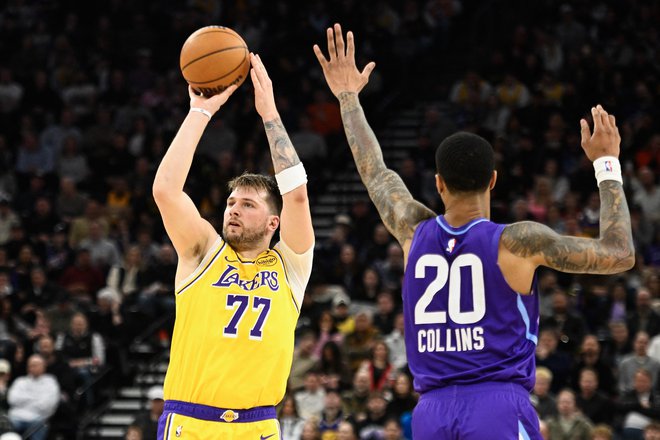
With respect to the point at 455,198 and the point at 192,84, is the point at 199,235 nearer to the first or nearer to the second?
the point at 192,84

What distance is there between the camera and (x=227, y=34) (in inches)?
268

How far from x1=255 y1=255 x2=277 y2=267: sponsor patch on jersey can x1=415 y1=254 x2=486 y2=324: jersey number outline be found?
134cm

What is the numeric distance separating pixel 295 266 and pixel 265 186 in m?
0.49

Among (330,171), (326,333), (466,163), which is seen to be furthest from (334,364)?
(466,163)

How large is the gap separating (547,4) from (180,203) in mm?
17618

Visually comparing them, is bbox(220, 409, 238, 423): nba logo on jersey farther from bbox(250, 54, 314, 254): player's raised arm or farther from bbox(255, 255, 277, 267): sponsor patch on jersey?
bbox(250, 54, 314, 254): player's raised arm

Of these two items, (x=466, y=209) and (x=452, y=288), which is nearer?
(x=452, y=288)

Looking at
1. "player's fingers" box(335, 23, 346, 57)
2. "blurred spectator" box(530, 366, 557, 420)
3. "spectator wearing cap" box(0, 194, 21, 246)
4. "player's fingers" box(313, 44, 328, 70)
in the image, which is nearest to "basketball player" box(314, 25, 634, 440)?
"player's fingers" box(313, 44, 328, 70)

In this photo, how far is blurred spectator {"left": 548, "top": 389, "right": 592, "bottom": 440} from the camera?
12.7 metres

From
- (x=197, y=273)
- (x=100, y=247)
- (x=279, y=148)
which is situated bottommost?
(x=197, y=273)

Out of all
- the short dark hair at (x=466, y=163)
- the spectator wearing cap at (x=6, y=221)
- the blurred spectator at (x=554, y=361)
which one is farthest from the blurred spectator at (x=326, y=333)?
the short dark hair at (x=466, y=163)

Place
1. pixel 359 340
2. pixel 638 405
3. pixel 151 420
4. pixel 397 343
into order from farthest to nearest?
1. pixel 359 340
2. pixel 397 343
3. pixel 151 420
4. pixel 638 405

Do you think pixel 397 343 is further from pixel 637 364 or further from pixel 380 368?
pixel 637 364

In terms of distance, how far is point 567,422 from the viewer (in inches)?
505
